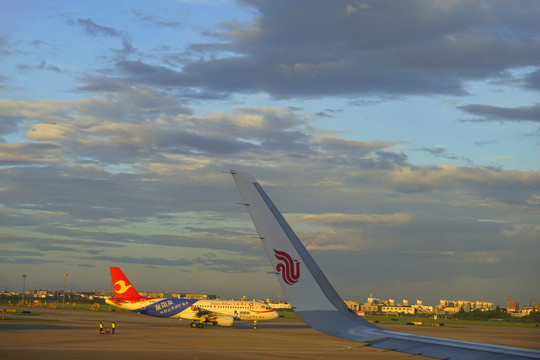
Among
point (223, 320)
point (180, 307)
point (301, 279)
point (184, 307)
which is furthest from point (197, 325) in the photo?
point (301, 279)

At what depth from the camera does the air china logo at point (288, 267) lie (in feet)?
26.3

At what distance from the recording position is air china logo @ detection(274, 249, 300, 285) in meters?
8.02

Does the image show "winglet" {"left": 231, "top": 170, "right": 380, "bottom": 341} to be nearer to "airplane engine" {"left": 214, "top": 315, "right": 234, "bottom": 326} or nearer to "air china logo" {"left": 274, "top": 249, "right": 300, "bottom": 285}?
"air china logo" {"left": 274, "top": 249, "right": 300, "bottom": 285}

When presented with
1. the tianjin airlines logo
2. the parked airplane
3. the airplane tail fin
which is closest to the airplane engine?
the parked airplane

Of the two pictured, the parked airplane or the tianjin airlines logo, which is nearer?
the parked airplane

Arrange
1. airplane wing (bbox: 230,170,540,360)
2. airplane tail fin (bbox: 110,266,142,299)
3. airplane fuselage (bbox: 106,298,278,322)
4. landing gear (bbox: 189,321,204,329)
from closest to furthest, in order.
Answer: airplane wing (bbox: 230,170,540,360) → landing gear (bbox: 189,321,204,329) → airplane fuselage (bbox: 106,298,278,322) → airplane tail fin (bbox: 110,266,142,299)

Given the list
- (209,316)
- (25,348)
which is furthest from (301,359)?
(209,316)

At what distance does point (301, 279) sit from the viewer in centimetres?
814

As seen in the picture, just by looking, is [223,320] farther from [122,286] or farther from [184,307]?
[122,286]

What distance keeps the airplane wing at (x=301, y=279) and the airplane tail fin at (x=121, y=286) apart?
200 ft

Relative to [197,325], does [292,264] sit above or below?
above

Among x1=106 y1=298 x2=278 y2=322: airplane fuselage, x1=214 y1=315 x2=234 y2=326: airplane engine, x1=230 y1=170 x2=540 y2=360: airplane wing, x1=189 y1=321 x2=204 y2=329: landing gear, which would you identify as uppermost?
x1=230 y1=170 x2=540 y2=360: airplane wing

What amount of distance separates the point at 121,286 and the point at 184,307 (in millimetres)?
7898

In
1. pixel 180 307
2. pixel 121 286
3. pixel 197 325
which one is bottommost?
pixel 197 325
